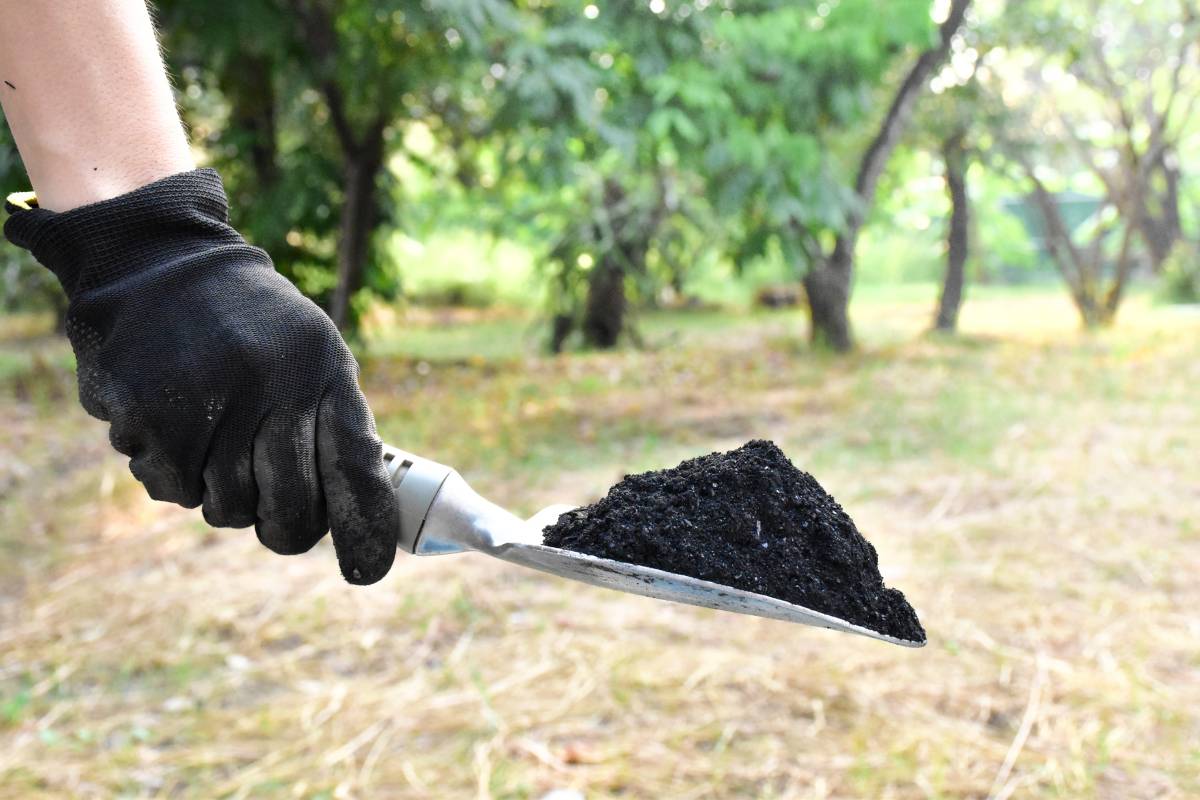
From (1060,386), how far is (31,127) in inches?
250

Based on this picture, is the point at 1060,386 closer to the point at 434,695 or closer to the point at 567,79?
the point at 567,79

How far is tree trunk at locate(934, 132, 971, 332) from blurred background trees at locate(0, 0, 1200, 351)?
0.07 feet

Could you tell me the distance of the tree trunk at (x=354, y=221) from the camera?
7.23 metres

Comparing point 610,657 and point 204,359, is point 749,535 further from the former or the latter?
point 610,657

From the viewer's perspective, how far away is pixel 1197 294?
12609mm

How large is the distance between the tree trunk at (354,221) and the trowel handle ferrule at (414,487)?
602 centimetres

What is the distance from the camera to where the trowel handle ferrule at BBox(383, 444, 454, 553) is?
1.32 meters

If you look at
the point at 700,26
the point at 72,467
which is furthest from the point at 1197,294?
the point at 72,467

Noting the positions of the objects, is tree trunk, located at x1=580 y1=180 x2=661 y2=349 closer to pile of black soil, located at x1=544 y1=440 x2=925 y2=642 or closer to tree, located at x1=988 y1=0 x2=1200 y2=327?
tree, located at x1=988 y1=0 x2=1200 y2=327

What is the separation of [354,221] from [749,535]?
21.4ft

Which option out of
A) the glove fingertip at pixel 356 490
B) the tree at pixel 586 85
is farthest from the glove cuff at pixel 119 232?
the tree at pixel 586 85

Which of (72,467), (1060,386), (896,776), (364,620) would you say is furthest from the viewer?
(1060,386)

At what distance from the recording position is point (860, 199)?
721 centimetres

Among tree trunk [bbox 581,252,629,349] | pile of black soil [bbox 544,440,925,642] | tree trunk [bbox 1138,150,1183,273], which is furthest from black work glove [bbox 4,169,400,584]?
tree trunk [bbox 1138,150,1183,273]
